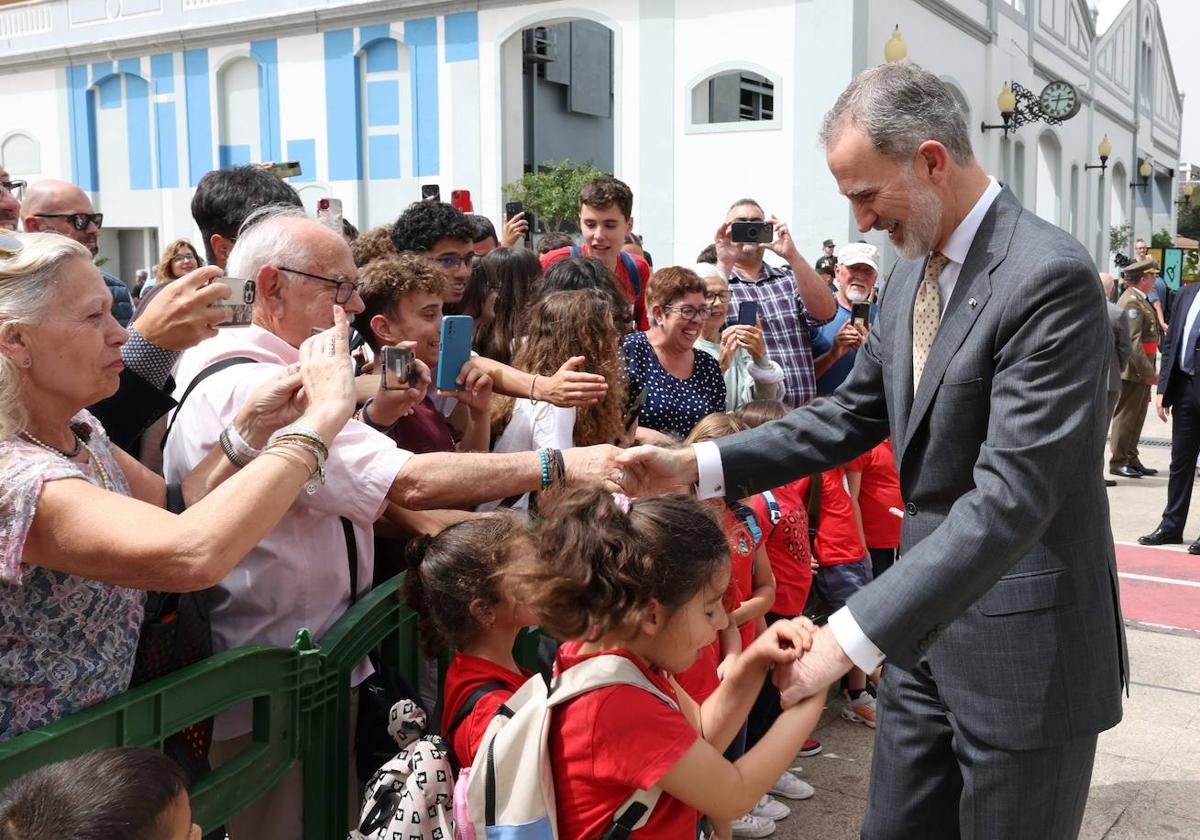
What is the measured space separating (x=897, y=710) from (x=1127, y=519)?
725cm

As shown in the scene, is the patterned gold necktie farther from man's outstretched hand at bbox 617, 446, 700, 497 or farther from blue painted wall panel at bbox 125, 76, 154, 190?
blue painted wall panel at bbox 125, 76, 154, 190

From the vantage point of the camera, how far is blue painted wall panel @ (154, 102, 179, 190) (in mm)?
21969

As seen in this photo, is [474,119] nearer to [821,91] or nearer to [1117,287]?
[821,91]

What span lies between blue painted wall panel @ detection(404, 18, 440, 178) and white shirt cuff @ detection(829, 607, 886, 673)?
1781 centimetres

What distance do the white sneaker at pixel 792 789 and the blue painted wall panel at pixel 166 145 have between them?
21141 mm

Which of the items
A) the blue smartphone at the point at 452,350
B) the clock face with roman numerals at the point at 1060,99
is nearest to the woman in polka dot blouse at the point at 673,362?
the blue smartphone at the point at 452,350

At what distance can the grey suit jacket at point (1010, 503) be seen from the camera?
2107 mm

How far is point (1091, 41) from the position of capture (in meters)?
30.2

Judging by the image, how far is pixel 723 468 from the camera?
285 centimetres

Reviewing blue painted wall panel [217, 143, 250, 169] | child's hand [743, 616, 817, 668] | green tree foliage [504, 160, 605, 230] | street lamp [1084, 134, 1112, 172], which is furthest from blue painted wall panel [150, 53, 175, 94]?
street lamp [1084, 134, 1112, 172]

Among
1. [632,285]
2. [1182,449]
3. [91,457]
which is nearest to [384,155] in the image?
[632,285]

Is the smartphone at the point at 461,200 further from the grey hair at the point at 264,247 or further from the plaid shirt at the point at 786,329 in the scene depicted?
the grey hair at the point at 264,247

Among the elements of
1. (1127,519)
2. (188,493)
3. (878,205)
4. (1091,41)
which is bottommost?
(1127,519)

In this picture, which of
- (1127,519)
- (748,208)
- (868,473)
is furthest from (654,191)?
(868,473)
